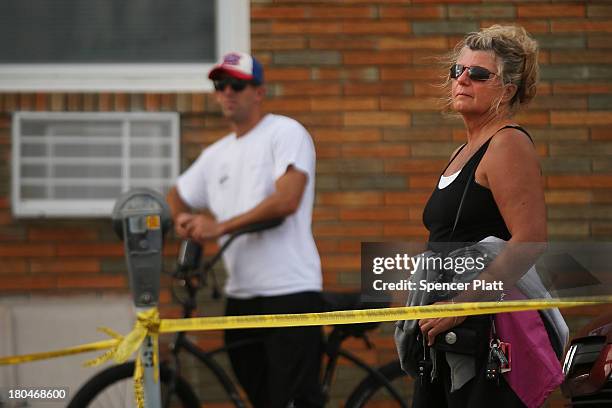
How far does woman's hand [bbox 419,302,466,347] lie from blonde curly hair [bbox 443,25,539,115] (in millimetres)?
637

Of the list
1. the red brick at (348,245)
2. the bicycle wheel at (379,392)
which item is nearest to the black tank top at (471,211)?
the bicycle wheel at (379,392)

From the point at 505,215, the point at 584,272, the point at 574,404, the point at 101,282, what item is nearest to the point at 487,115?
the point at 505,215

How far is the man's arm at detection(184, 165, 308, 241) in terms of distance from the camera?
5145 millimetres

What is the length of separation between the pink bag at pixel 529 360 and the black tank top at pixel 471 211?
19 cm

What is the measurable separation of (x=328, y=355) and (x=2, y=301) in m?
1.79

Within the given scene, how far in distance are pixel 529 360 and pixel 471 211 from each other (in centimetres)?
45

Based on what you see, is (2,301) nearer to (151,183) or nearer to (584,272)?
(151,183)

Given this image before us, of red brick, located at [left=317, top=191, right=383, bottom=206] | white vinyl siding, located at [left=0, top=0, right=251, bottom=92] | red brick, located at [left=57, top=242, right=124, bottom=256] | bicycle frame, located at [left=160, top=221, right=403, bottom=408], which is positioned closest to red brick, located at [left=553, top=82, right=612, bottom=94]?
red brick, located at [left=317, top=191, right=383, bottom=206]

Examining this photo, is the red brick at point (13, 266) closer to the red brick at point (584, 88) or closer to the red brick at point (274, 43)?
the red brick at point (274, 43)

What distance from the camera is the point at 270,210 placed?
202 inches

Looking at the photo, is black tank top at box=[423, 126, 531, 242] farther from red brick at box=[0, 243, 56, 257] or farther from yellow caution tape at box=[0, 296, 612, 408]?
red brick at box=[0, 243, 56, 257]

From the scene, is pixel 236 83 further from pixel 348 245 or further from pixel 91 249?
pixel 91 249

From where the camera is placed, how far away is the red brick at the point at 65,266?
6195mm

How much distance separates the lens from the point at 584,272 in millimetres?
3746
